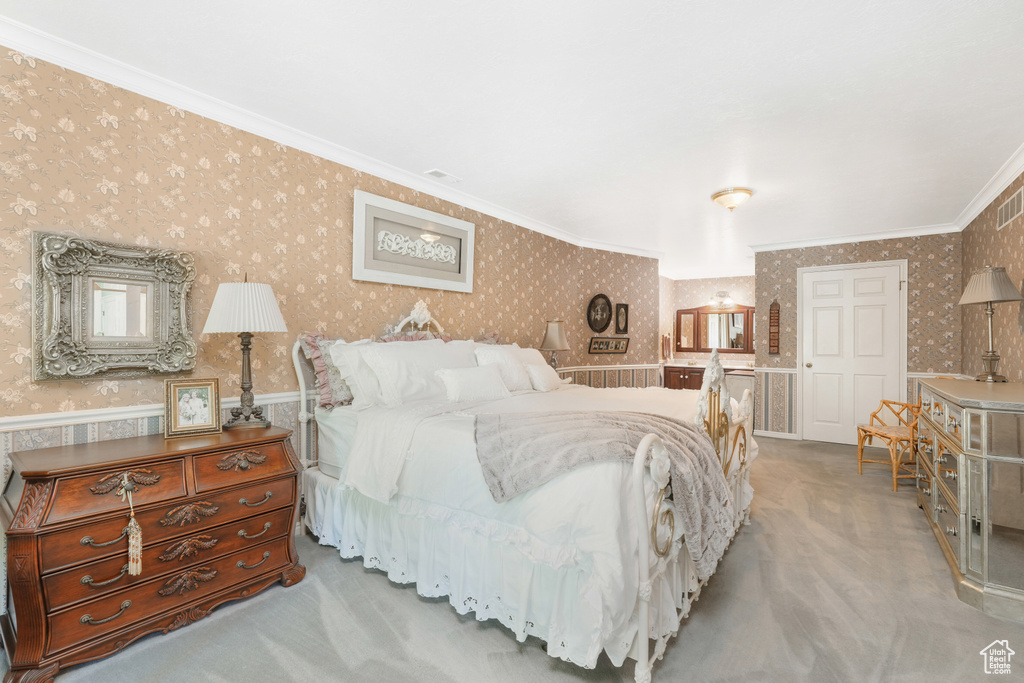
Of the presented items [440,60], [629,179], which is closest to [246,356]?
[440,60]

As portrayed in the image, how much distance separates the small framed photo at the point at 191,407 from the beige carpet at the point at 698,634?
33.8 inches

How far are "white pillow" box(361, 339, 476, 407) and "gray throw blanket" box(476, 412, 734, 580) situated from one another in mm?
837

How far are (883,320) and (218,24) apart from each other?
658 centimetres

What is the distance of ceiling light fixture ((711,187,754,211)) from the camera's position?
151 inches

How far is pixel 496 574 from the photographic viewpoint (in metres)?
2.00

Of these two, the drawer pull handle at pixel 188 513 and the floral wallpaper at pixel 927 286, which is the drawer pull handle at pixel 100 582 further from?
the floral wallpaper at pixel 927 286

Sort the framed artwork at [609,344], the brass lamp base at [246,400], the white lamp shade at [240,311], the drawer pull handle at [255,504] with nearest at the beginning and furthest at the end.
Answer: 1. the drawer pull handle at [255,504]
2. the white lamp shade at [240,311]
3. the brass lamp base at [246,400]
4. the framed artwork at [609,344]

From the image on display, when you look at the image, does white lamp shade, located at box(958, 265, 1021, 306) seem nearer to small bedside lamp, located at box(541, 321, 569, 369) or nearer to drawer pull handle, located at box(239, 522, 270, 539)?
small bedside lamp, located at box(541, 321, 569, 369)

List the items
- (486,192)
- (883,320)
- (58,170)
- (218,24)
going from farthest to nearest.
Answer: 1. (883,320)
2. (486,192)
3. (58,170)
4. (218,24)

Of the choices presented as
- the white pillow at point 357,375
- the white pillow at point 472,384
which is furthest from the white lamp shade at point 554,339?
the white pillow at point 357,375

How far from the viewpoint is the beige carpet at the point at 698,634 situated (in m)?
1.78

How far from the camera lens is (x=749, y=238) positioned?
227 inches

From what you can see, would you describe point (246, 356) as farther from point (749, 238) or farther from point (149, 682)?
point (749, 238)

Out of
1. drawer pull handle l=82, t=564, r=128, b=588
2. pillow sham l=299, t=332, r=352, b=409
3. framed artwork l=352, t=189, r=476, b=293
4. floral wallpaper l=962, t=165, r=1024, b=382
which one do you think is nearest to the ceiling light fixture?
floral wallpaper l=962, t=165, r=1024, b=382
